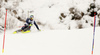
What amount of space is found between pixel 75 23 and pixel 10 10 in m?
4.85

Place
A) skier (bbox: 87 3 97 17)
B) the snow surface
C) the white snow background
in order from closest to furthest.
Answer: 1. the white snow background
2. the snow surface
3. skier (bbox: 87 3 97 17)

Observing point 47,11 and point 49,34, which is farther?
point 47,11

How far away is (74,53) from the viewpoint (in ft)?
10.6

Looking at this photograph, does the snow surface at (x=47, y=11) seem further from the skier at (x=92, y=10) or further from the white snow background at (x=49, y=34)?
the skier at (x=92, y=10)

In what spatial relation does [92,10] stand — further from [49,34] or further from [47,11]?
[49,34]

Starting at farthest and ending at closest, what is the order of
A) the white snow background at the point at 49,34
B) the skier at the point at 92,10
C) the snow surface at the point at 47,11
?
the skier at the point at 92,10, the snow surface at the point at 47,11, the white snow background at the point at 49,34

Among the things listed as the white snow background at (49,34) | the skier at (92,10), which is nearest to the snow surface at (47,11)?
the white snow background at (49,34)

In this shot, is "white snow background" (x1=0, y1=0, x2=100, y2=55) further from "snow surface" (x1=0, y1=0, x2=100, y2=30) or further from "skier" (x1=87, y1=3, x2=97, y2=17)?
"skier" (x1=87, y1=3, x2=97, y2=17)

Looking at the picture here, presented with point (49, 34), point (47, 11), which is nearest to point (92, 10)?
point (47, 11)

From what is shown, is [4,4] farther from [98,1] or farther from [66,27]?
[98,1]

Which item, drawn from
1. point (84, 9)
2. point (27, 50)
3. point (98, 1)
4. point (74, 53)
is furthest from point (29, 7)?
point (74, 53)

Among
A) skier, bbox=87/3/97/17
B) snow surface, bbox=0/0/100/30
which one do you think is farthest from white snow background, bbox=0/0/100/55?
skier, bbox=87/3/97/17

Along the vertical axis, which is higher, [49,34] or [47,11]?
[47,11]

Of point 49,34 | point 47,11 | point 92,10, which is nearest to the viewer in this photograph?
point 49,34
